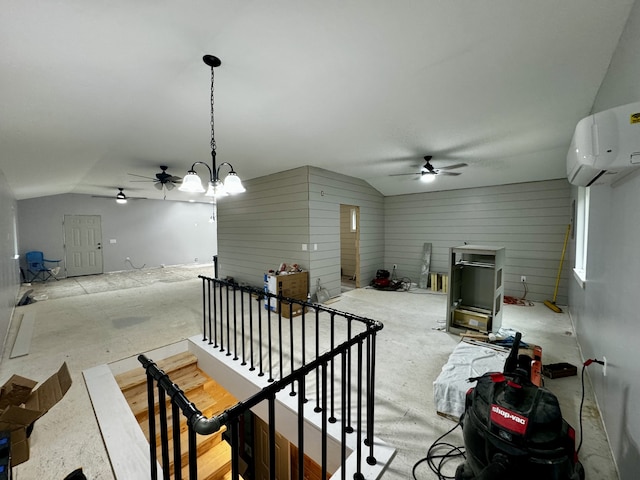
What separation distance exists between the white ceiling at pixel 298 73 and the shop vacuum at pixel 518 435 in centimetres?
209

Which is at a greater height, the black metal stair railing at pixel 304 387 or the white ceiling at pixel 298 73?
the white ceiling at pixel 298 73

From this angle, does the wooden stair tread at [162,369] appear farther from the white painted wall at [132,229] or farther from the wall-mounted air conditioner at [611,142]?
the white painted wall at [132,229]

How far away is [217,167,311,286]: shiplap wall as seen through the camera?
5449 mm

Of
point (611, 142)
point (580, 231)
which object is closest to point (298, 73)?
point (611, 142)

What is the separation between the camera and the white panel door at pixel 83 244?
8469 millimetres

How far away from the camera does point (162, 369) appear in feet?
9.53

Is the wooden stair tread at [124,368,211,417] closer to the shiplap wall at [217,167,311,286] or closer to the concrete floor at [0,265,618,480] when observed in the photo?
the concrete floor at [0,265,618,480]

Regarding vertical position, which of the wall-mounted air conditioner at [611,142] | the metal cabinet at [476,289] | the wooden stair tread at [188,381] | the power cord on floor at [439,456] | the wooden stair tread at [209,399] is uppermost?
the wall-mounted air conditioner at [611,142]

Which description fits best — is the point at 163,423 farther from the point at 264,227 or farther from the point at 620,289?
the point at 264,227

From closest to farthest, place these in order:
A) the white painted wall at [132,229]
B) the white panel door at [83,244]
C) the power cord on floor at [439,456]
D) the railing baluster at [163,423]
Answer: the railing baluster at [163,423], the power cord on floor at [439,456], the white painted wall at [132,229], the white panel door at [83,244]

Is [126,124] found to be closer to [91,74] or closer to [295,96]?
[91,74]

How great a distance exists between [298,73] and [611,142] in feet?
6.80

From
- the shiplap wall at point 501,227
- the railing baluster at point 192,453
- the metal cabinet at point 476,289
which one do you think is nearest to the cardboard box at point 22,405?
the railing baluster at point 192,453

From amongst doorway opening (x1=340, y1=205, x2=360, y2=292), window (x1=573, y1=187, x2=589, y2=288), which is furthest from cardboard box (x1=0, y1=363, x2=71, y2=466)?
doorway opening (x1=340, y1=205, x2=360, y2=292)
